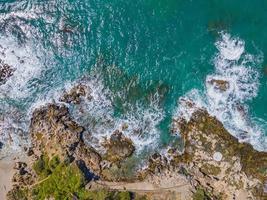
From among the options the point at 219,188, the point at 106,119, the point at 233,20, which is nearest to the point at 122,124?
the point at 106,119

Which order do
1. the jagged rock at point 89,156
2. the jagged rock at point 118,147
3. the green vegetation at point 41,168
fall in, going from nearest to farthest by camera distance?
1. the green vegetation at point 41,168
2. the jagged rock at point 89,156
3. the jagged rock at point 118,147

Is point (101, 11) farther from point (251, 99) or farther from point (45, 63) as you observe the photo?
point (251, 99)

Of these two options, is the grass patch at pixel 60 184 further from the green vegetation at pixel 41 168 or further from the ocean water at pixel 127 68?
the ocean water at pixel 127 68

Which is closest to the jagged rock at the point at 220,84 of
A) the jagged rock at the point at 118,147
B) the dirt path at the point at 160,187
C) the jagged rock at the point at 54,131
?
the dirt path at the point at 160,187

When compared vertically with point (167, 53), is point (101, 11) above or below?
above

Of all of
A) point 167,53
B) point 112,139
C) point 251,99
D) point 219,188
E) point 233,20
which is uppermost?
point 233,20

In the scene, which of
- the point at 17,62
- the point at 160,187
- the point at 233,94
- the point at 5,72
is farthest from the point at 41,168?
the point at 233,94
